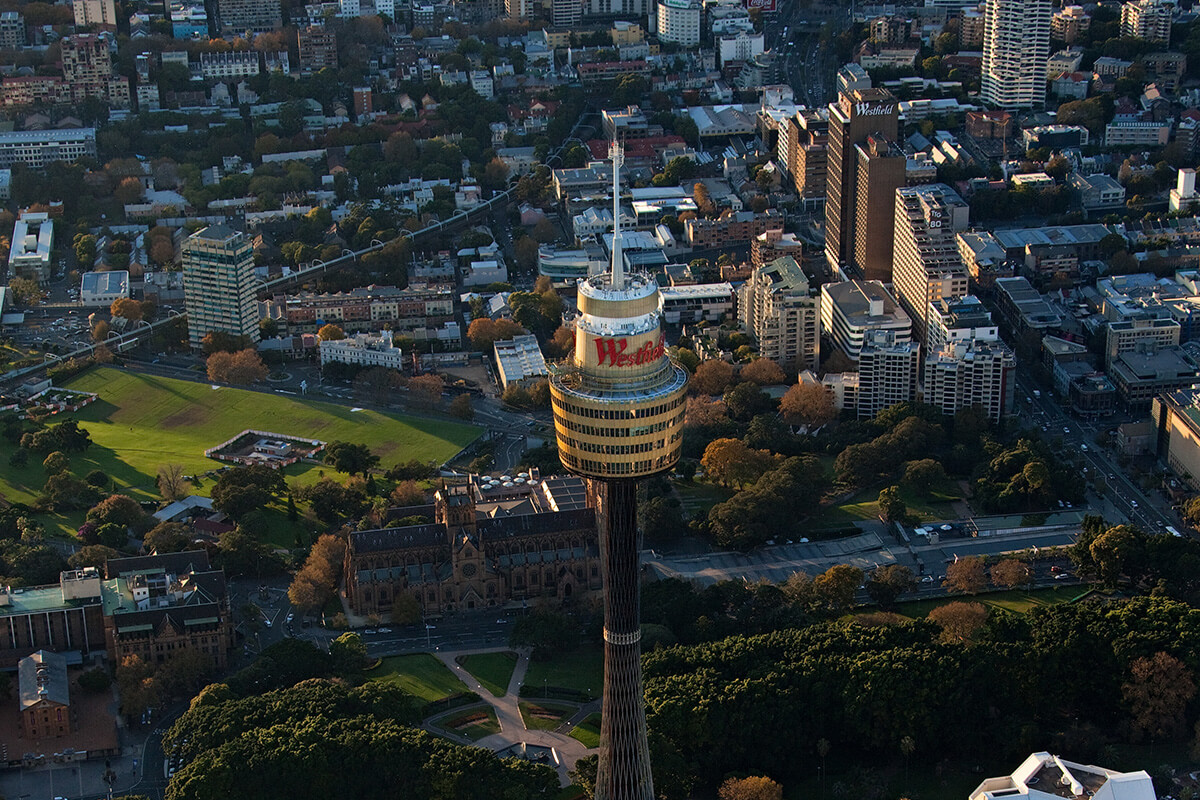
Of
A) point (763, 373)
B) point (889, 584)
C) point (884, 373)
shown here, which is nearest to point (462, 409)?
point (763, 373)

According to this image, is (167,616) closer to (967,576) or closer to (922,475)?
(967,576)

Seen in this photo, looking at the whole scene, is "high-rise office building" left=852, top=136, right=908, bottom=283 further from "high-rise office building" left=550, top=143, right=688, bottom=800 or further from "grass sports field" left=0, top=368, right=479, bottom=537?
"high-rise office building" left=550, top=143, right=688, bottom=800

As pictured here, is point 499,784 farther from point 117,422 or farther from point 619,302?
point 117,422

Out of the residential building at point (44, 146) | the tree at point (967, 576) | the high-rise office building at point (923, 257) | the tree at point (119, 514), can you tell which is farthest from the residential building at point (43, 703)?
the residential building at point (44, 146)

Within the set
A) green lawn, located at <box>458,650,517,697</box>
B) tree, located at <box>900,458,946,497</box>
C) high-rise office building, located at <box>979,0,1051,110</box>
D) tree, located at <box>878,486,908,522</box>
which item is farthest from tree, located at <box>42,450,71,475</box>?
high-rise office building, located at <box>979,0,1051,110</box>

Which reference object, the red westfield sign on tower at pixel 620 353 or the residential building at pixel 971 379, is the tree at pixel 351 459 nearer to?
the residential building at pixel 971 379

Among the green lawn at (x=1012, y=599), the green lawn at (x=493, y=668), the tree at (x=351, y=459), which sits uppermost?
the tree at (x=351, y=459)
